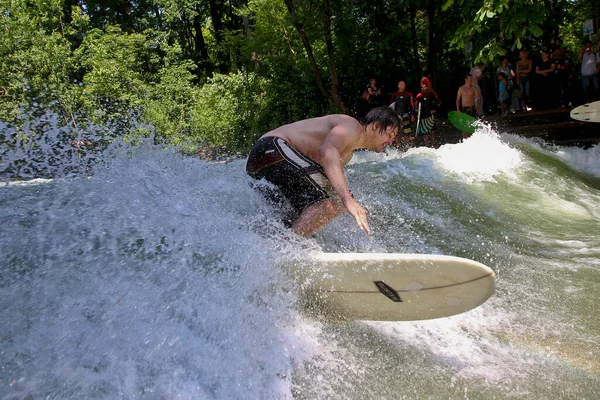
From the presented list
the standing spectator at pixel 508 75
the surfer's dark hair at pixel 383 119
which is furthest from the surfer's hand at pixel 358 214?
the standing spectator at pixel 508 75

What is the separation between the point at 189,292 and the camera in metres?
3.31

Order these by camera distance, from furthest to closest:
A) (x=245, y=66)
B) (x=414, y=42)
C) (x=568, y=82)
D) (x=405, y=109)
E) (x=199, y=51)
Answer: (x=199, y=51)
(x=245, y=66)
(x=414, y=42)
(x=405, y=109)
(x=568, y=82)

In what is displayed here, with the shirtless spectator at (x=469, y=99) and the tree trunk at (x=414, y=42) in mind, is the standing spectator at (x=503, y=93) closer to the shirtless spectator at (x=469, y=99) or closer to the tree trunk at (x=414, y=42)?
the shirtless spectator at (x=469, y=99)

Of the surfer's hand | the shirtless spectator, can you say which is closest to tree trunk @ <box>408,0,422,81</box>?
the shirtless spectator

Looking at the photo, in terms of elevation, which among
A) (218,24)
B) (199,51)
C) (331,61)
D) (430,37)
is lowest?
(331,61)

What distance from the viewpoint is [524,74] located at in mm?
11680

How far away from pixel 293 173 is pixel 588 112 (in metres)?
8.20

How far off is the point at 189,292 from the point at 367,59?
46.2 ft

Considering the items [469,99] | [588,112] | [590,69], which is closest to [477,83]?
[469,99]

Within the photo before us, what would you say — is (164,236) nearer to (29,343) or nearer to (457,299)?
(29,343)

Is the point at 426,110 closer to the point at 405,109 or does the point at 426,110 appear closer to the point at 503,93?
the point at 405,109

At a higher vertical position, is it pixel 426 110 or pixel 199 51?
pixel 199 51

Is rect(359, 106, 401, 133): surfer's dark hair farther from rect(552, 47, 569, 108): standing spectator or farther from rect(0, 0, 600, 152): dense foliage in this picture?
rect(0, 0, 600, 152): dense foliage

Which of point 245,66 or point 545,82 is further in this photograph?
point 245,66
